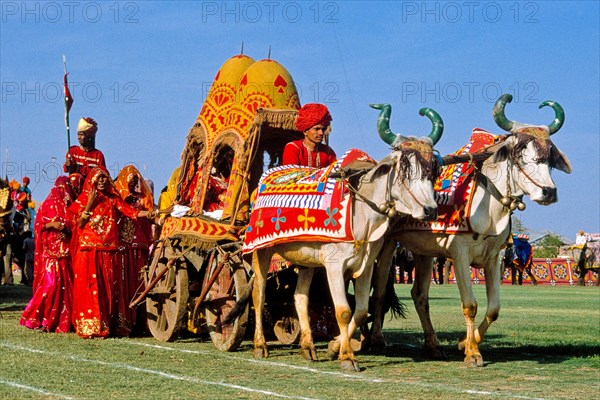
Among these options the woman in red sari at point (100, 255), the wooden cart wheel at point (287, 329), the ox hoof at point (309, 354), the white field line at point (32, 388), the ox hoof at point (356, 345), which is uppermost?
the woman in red sari at point (100, 255)

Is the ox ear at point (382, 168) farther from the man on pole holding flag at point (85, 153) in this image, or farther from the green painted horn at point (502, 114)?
the man on pole holding flag at point (85, 153)

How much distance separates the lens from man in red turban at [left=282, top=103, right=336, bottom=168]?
11555 mm

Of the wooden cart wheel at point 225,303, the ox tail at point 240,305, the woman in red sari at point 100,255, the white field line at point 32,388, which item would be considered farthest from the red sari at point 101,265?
the white field line at point 32,388

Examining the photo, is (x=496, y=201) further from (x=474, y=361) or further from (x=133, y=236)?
(x=133, y=236)

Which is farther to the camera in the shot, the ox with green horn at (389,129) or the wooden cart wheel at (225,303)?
the wooden cart wheel at (225,303)

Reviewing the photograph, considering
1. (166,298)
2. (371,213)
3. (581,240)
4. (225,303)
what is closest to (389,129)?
(371,213)

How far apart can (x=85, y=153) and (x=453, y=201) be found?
596cm

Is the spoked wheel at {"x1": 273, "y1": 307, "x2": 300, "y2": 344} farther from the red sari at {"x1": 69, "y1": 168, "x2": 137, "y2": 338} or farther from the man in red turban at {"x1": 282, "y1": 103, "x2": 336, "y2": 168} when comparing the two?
the red sari at {"x1": 69, "y1": 168, "x2": 137, "y2": 338}

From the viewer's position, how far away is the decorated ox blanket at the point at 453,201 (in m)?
10.7

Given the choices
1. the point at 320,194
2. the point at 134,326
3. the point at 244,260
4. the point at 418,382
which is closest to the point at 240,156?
the point at 244,260

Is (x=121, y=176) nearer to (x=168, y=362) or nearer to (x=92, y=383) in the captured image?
(x=168, y=362)

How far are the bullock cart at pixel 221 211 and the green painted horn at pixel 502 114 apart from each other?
2.43 m

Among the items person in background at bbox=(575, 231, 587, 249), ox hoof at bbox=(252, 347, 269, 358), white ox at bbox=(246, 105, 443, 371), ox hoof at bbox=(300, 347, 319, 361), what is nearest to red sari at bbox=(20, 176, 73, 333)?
ox hoof at bbox=(252, 347, 269, 358)

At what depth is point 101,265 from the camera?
1373cm
